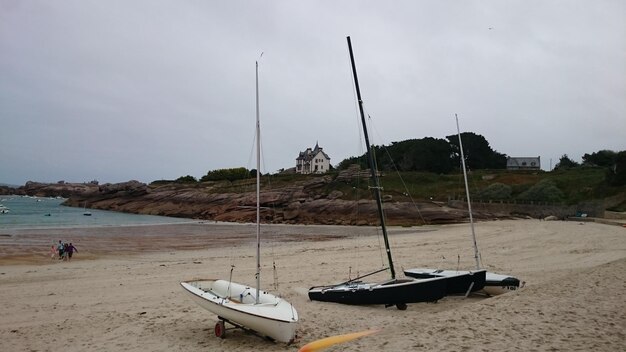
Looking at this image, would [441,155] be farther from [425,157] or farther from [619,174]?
[619,174]

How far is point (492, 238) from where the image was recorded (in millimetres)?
34812

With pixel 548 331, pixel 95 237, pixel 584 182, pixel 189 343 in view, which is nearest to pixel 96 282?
pixel 189 343

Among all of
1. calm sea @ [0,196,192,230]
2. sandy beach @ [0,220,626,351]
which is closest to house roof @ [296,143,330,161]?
calm sea @ [0,196,192,230]

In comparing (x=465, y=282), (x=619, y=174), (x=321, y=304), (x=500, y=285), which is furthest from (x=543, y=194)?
(x=321, y=304)

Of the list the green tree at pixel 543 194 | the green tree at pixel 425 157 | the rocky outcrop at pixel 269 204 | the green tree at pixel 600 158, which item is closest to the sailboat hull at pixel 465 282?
→ the rocky outcrop at pixel 269 204

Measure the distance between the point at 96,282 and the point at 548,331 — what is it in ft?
58.0

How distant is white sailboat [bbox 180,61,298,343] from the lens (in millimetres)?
10273

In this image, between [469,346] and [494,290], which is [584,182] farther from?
[469,346]

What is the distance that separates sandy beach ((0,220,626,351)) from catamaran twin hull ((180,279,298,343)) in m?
0.43

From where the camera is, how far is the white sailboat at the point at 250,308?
10273mm

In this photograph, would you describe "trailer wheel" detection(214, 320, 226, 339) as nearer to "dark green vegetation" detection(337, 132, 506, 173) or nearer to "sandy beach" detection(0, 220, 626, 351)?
"sandy beach" detection(0, 220, 626, 351)

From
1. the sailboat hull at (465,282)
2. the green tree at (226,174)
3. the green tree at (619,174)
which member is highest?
the green tree at (226,174)

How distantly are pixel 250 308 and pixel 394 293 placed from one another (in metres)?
5.10

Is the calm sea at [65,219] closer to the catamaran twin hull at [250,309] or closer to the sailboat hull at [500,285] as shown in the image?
the catamaran twin hull at [250,309]
